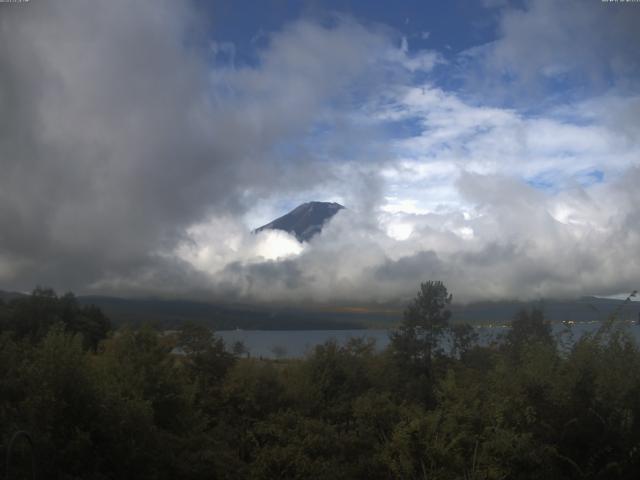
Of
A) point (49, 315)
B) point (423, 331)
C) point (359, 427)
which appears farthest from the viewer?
point (49, 315)

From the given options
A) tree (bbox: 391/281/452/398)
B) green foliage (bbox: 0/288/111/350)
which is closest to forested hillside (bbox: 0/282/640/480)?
tree (bbox: 391/281/452/398)

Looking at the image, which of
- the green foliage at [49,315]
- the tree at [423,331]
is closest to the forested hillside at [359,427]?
the tree at [423,331]

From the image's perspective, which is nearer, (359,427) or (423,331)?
(359,427)

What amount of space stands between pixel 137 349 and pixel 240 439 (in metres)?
4.49

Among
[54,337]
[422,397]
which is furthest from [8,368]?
[422,397]

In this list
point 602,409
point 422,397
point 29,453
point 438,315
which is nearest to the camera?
point 29,453

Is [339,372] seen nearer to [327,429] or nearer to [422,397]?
[422,397]

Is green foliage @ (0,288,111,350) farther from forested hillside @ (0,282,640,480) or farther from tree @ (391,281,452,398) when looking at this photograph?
forested hillside @ (0,282,640,480)

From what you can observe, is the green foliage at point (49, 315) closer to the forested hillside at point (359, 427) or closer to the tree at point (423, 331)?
the tree at point (423, 331)

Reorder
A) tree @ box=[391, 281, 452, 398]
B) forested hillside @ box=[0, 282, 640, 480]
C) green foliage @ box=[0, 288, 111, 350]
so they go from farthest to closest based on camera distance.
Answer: green foliage @ box=[0, 288, 111, 350], tree @ box=[391, 281, 452, 398], forested hillside @ box=[0, 282, 640, 480]

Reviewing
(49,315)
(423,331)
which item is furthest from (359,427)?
(49,315)

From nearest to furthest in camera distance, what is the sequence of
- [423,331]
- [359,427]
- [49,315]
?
1. [359,427]
2. [423,331]
3. [49,315]

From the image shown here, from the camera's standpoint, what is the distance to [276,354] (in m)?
46.6

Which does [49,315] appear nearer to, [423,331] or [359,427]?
[423,331]
